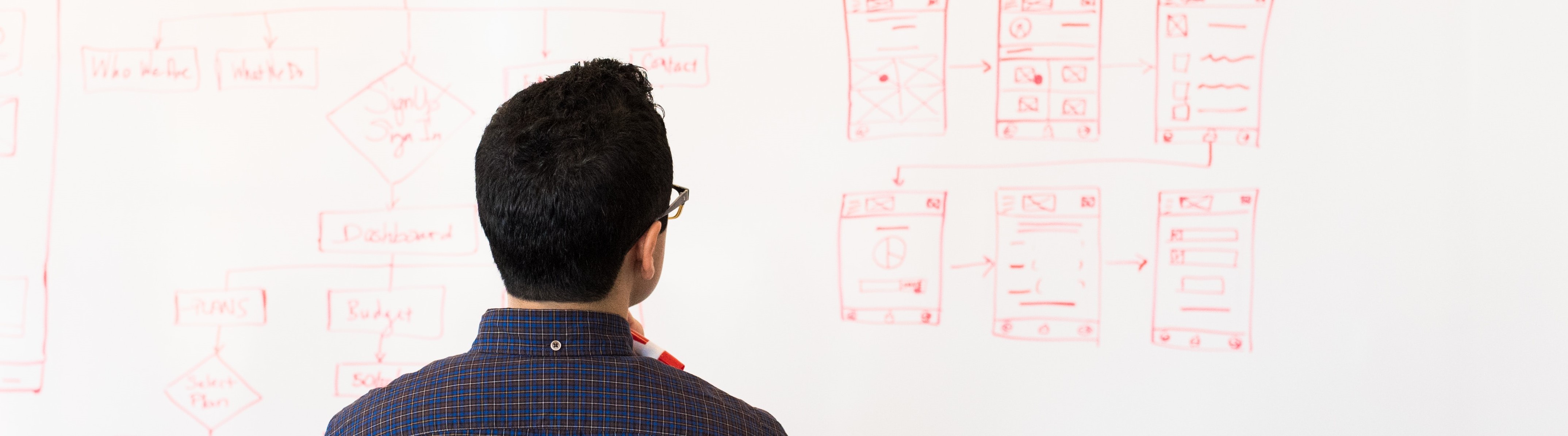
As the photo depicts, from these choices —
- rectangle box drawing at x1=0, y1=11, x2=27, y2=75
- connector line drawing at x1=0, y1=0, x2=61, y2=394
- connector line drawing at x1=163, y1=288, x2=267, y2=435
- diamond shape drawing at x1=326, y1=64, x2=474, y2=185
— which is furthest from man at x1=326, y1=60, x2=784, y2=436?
rectangle box drawing at x1=0, y1=11, x2=27, y2=75

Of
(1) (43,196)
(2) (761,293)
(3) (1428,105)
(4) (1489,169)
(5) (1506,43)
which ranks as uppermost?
(5) (1506,43)

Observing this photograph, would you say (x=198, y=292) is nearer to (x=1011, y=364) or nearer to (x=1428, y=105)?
(x=1011, y=364)

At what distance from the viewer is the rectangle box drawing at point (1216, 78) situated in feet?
5.11

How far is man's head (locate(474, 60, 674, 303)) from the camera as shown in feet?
2.53

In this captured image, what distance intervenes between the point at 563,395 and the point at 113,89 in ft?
4.48

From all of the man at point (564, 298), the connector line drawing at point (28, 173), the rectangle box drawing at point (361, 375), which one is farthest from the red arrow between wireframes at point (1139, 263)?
the connector line drawing at point (28, 173)

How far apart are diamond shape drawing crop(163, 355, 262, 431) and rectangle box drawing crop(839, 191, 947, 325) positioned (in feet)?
3.49

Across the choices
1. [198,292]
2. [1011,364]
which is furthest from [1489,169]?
[198,292]

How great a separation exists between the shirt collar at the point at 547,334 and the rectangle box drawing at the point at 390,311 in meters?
0.86

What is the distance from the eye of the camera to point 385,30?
63.2 inches

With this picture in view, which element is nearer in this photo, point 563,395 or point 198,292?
point 563,395

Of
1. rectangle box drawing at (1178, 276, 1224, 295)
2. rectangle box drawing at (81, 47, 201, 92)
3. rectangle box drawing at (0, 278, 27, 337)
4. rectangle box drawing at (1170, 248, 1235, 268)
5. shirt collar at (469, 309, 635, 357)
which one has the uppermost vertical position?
rectangle box drawing at (81, 47, 201, 92)

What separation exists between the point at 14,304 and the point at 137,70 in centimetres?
47

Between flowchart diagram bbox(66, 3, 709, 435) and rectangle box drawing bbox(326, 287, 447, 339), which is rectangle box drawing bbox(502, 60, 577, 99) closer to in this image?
flowchart diagram bbox(66, 3, 709, 435)
